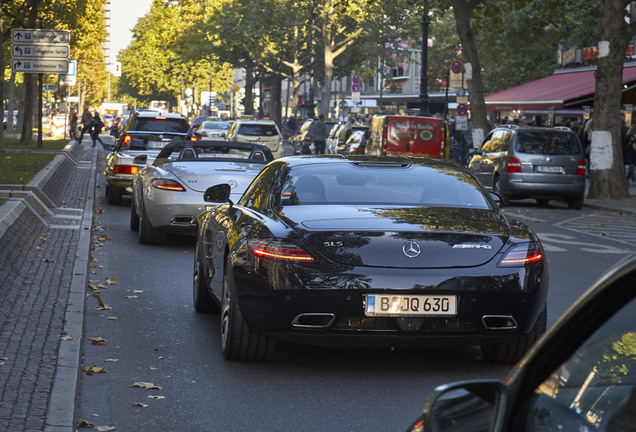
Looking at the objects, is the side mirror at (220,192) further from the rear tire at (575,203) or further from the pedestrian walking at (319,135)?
the pedestrian walking at (319,135)

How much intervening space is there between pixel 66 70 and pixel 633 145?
1601 cm

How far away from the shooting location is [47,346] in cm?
729

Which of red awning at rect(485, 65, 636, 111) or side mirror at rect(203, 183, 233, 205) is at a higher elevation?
red awning at rect(485, 65, 636, 111)

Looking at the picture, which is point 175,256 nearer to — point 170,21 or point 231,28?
point 231,28

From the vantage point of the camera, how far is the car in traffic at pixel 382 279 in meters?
6.59

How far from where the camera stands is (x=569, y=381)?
7.13ft

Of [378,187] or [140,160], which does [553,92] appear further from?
[378,187]


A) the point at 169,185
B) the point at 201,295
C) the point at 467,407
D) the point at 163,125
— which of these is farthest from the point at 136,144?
the point at 467,407

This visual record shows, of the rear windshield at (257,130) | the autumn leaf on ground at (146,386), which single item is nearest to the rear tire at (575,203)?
the rear windshield at (257,130)

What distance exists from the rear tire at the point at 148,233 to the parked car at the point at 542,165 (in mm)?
11594

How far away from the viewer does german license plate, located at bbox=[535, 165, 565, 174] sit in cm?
2450

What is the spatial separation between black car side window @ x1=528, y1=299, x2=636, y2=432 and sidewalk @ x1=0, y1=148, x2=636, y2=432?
3550 mm

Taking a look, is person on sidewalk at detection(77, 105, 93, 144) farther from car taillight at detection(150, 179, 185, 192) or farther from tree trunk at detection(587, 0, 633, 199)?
car taillight at detection(150, 179, 185, 192)

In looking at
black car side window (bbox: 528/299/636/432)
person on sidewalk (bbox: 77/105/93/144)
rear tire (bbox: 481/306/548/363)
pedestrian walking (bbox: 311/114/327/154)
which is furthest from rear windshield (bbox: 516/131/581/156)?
person on sidewalk (bbox: 77/105/93/144)
